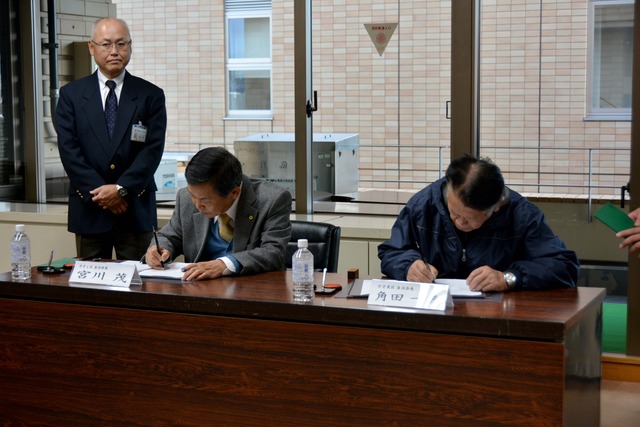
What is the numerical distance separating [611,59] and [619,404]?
1.81 meters

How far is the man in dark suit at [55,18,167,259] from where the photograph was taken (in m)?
4.37

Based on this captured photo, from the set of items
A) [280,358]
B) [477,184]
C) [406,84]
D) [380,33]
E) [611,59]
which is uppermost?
[380,33]

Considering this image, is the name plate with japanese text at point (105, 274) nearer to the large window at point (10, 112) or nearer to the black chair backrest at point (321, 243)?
the black chair backrest at point (321, 243)

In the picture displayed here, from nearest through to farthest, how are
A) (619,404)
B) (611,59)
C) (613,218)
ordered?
1. (613,218)
2. (619,404)
3. (611,59)

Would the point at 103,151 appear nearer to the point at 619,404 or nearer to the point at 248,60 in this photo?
the point at 248,60

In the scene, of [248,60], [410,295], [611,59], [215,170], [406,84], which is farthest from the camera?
[248,60]

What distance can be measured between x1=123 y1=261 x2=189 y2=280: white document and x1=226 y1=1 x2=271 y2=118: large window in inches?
93.5

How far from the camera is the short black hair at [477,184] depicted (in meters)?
2.96

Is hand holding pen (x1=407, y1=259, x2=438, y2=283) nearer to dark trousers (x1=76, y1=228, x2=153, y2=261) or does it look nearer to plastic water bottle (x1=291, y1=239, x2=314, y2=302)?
plastic water bottle (x1=291, y1=239, x2=314, y2=302)

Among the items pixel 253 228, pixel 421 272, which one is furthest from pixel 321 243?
pixel 421 272

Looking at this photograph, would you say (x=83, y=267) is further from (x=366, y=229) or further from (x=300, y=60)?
(x=300, y=60)

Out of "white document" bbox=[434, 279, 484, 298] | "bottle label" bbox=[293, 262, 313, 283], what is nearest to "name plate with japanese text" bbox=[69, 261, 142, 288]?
"bottle label" bbox=[293, 262, 313, 283]

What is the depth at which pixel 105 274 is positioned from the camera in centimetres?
322

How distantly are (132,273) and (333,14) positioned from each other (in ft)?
9.13
